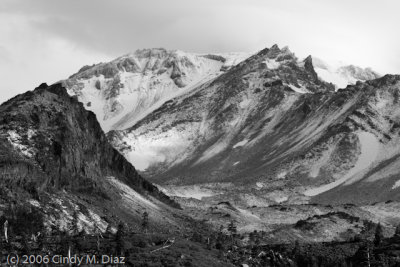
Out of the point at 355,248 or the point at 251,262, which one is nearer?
the point at 251,262

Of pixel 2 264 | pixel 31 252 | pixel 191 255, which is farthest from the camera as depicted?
pixel 191 255

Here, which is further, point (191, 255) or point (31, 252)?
point (191, 255)

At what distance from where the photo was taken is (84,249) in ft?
559

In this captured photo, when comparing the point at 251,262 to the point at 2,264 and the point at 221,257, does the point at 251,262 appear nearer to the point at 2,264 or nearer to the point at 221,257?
the point at 221,257

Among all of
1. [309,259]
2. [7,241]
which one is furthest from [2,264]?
[309,259]

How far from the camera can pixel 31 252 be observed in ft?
535

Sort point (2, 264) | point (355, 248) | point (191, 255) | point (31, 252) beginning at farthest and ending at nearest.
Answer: point (355, 248)
point (191, 255)
point (31, 252)
point (2, 264)

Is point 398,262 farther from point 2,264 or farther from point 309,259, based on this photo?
point 2,264

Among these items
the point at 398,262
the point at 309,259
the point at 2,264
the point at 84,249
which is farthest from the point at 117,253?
the point at 398,262

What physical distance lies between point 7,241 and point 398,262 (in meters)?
73.2

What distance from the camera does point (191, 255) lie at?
174 metres

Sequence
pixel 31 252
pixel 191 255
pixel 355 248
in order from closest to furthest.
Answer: pixel 31 252 → pixel 191 255 → pixel 355 248

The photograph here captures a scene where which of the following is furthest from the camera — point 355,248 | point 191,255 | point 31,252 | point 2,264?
point 355,248

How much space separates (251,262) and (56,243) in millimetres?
37098
